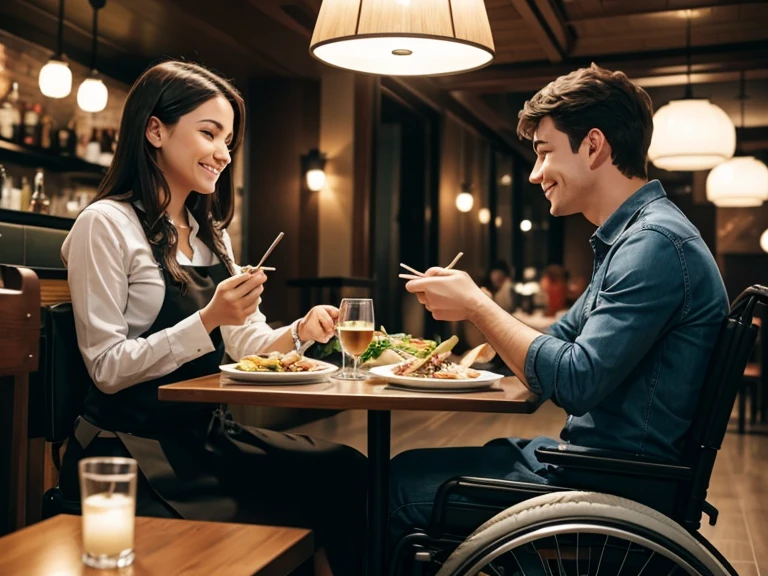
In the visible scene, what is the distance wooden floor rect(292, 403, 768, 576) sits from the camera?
11.2ft

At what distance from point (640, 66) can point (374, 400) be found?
23.3 feet

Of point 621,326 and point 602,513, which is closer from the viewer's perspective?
point 602,513

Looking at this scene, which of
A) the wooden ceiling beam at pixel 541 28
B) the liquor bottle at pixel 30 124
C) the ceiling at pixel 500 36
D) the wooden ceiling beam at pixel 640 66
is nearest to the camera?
the wooden ceiling beam at pixel 541 28

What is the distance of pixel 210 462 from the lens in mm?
1910

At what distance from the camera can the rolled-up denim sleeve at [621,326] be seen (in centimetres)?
149

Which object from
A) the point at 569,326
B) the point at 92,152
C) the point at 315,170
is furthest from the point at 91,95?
the point at 569,326

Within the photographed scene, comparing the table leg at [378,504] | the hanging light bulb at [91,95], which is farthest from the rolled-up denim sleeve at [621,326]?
the hanging light bulb at [91,95]

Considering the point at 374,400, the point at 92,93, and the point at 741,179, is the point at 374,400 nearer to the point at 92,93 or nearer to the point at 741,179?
the point at 92,93

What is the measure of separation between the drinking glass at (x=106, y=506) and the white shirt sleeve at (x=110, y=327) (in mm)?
822

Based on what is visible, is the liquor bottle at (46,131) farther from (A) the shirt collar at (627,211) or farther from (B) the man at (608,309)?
(A) the shirt collar at (627,211)

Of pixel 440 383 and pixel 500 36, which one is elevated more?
pixel 500 36

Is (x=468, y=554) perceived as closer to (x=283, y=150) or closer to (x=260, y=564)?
(x=260, y=564)

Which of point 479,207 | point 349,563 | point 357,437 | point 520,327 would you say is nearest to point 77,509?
point 349,563

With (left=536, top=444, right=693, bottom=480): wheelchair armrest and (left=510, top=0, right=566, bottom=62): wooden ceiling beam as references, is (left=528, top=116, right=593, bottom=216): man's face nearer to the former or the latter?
(left=536, top=444, right=693, bottom=480): wheelchair armrest
